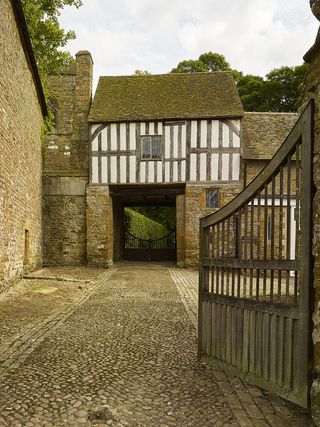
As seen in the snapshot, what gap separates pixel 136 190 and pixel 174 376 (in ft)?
39.5

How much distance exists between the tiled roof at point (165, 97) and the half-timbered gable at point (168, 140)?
0.04 meters

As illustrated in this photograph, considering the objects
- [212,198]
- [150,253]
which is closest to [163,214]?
[150,253]

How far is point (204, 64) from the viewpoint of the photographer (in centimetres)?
3225

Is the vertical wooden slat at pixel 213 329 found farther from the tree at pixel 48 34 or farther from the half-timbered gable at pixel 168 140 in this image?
the tree at pixel 48 34

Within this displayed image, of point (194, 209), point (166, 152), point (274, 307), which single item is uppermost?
point (166, 152)

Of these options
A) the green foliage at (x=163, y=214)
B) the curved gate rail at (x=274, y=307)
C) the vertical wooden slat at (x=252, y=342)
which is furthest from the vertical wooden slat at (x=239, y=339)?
the green foliage at (x=163, y=214)

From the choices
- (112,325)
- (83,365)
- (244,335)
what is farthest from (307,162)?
(112,325)

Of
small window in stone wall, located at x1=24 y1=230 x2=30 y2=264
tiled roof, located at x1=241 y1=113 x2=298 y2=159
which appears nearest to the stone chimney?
small window in stone wall, located at x1=24 y1=230 x2=30 y2=264

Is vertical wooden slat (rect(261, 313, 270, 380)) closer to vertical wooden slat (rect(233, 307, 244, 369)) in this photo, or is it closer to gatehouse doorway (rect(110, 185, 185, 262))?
vertical wooden slat (rect(233, 307, 244, 369))

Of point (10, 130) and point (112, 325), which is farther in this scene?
point (10, 130)

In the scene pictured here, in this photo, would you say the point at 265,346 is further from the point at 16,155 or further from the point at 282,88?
the point at 282,88

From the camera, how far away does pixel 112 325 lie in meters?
5.64

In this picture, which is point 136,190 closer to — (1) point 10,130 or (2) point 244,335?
(1) point 10,130

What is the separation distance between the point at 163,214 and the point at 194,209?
48.4 feet
